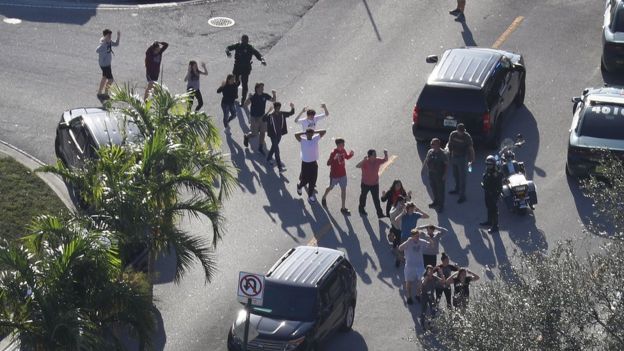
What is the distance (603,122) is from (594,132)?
0.94 feet

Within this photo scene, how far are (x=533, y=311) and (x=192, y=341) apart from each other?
7.82 m

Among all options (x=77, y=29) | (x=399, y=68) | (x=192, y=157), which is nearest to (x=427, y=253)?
(x=192, y=157)

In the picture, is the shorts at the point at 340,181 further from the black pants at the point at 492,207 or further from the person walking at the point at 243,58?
the person walking at the point at 243,58

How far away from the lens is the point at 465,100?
1011 inches

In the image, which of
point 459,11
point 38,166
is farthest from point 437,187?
point 459,11

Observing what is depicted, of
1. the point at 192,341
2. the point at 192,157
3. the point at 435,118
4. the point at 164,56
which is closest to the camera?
the point at 192,157

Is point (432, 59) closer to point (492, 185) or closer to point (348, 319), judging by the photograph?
point (492, 185)

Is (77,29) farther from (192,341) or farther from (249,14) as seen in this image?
(192,341)

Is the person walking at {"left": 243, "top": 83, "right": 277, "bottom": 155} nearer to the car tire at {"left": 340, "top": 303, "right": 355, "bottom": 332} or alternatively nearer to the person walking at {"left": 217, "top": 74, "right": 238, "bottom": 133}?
the person walking at {"left": 217, "top": 74, "right": 238, "bottom": 133}

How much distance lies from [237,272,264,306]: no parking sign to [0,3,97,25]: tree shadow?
53.7 feet

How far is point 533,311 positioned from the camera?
1394 centimetres

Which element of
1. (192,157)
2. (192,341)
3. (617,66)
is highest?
(192,157)

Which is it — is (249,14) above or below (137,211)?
below

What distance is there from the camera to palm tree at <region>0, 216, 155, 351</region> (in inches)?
603
